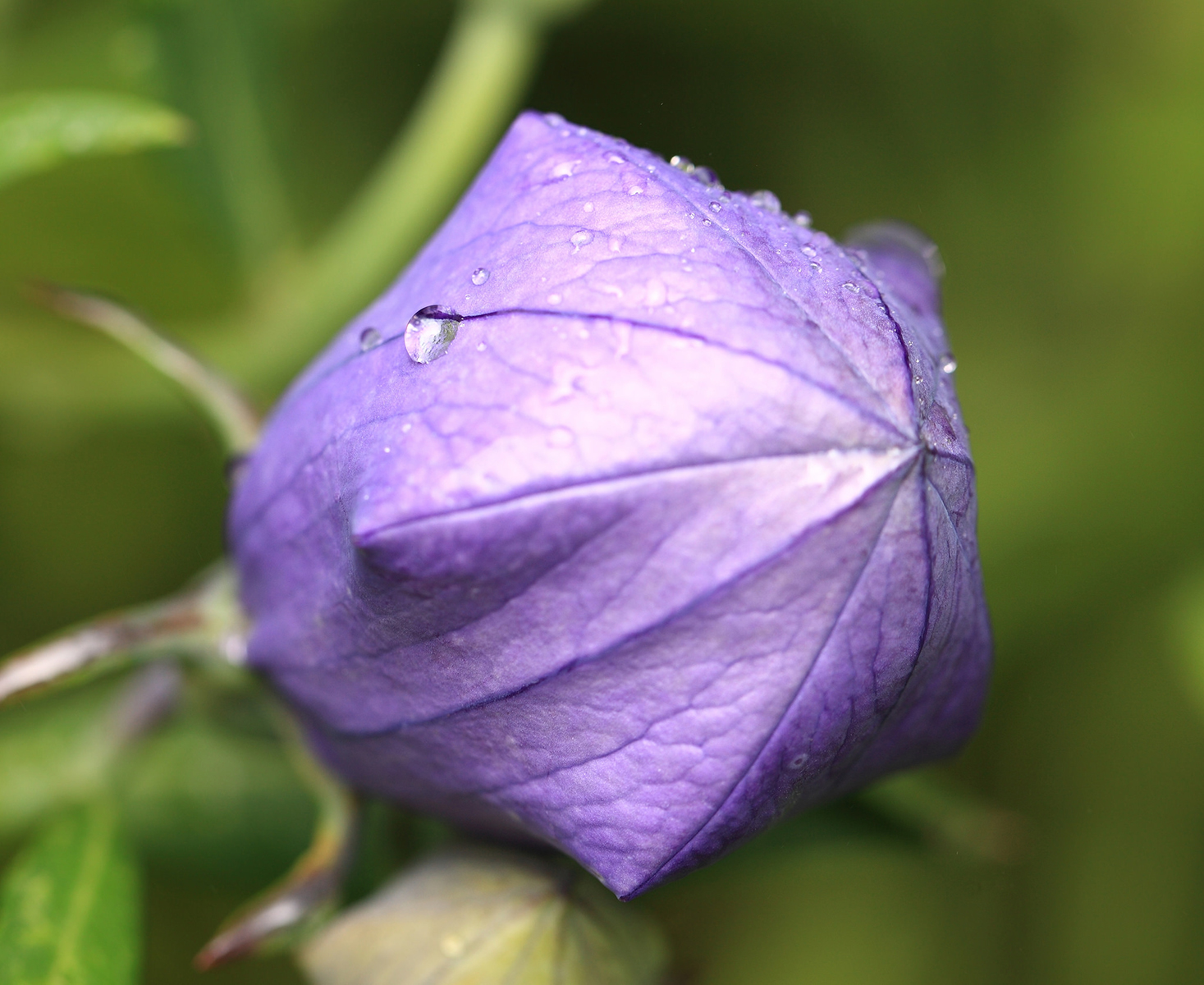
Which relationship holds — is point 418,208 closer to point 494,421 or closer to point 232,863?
point 232,863

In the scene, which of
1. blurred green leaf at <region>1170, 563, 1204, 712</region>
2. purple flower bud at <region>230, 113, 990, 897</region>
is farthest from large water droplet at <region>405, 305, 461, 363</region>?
blurred green leaf at <region>1170, 563, 1204, 712</region>

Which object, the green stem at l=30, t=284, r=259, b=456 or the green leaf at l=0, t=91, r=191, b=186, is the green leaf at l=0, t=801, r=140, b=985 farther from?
the green leaf at l=0, t=91, r=191, b=186

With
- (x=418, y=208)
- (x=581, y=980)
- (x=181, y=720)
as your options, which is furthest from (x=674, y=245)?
(x=418, y=208)

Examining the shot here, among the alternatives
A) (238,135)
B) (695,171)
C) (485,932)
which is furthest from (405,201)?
(485,932)

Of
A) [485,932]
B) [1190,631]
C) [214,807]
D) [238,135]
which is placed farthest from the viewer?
[238,135]

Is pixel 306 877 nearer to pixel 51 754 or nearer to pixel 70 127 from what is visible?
pixel 51 754
